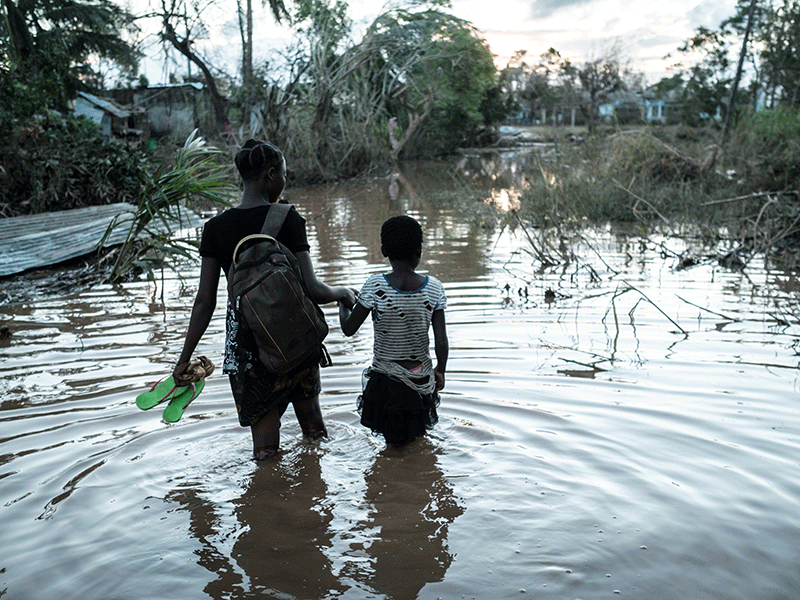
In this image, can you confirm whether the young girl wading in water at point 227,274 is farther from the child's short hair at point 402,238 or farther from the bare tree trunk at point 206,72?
the bare tree trunk at point 206,72

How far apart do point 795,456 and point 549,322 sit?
3.07 m

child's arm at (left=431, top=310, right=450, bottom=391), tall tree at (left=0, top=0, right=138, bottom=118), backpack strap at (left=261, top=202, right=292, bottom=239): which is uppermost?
A: tall tree at (left=0, top=0, right=138, bottom=118)

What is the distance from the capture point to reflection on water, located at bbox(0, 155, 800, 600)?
8.73ft

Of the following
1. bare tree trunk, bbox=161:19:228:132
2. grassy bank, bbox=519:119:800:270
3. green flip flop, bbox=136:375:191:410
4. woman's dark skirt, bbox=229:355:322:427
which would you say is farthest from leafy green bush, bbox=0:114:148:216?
bare tree trunk, bbox=161:19:228:132

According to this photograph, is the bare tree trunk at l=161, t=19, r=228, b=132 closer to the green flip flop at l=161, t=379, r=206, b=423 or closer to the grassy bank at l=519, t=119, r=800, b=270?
the grassy bank at l=519, t=119, r=800, b=270

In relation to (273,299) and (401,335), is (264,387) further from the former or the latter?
(401,335)

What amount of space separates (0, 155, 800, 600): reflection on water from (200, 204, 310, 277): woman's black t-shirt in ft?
3.59

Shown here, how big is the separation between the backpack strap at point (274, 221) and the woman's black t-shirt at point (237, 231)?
0.9 inches

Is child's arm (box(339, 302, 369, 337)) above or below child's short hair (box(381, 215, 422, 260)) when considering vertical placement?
below

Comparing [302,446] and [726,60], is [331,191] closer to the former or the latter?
[302,446]

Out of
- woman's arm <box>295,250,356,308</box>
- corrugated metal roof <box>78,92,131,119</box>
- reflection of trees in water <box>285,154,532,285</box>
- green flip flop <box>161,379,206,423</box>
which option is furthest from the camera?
corrugated metal roof <box>78,92,131,119</box>

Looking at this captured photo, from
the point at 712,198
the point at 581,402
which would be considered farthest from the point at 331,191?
the point at 581,402

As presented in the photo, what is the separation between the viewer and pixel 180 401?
3.56 metres

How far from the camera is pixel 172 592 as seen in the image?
8.43 feet
